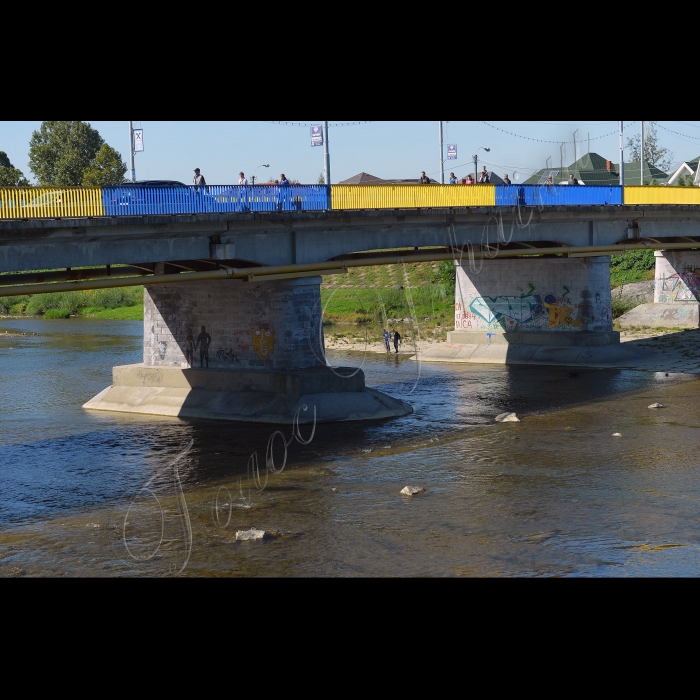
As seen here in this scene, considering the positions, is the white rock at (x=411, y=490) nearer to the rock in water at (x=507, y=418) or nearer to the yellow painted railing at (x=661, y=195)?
the rock in water at (x=507, y=418)

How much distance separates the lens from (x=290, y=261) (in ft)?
118

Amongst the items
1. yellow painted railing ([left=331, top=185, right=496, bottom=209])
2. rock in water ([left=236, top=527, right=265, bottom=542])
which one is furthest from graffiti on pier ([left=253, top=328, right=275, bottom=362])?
rock in water ([left=236, top=527, right=265, bottom=542])

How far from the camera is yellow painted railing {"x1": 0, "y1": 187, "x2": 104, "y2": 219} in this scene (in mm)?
26188

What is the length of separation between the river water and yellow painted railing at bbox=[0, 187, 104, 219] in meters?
7.32

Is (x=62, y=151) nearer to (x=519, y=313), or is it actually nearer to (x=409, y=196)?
(x=519, y=313)

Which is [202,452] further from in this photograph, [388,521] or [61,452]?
[388,521]

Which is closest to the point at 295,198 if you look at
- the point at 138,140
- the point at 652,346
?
the point at 138,140

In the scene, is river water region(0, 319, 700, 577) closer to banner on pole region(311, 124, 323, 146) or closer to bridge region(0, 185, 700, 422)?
bridge region(0, 185, 700, 422)

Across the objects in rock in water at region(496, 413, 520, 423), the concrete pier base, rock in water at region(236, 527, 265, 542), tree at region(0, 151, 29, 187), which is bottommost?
rock in water at region(236, 527, 265, 542)

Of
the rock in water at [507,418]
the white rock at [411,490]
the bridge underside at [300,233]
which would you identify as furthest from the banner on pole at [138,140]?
the white rock at [411,490]

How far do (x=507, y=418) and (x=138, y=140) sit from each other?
1635 cm

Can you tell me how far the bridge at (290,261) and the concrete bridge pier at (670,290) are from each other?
32.0 feet

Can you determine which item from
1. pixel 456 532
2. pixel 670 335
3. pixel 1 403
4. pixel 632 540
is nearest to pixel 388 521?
pixel 456 532

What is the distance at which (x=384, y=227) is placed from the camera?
3978 cm
